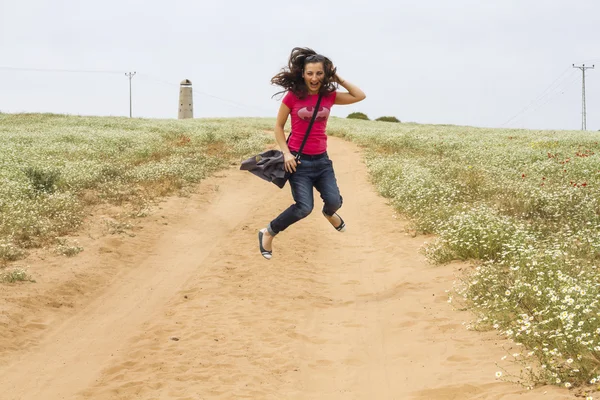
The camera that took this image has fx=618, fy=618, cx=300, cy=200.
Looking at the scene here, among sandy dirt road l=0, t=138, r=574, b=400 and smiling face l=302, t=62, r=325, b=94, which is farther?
smiling face l=302, t=62, r=325, b=94

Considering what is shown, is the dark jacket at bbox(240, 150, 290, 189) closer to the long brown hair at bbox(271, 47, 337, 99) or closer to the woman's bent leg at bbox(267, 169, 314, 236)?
the woman's bent leg at bbox(267, 169, 314, 236)

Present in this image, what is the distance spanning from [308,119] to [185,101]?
2368 inches

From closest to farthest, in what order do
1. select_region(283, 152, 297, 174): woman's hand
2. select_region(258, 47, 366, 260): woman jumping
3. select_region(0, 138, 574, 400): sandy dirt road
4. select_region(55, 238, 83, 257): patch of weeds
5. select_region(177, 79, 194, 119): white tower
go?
1. select_region(0, 138, 574, 400): sandy dirt road
2. select_region(258, 47, 366, 260): woman jumping
3. select_region(283, 152, 297, 174): woman's hand
4. select_region(55, 238, 83, 257): patch of weeds
5. select_region(177, 79, 194, 119): white tower

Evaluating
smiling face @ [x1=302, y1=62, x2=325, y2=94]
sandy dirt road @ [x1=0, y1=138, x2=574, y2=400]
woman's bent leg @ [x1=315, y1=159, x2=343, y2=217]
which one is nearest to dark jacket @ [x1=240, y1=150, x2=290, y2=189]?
woman's bent leg @ [x1=315, y1=159, x2=343, y2=217]

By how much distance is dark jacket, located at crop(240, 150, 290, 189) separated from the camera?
790 cm

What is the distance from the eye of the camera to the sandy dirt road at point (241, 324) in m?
6.00

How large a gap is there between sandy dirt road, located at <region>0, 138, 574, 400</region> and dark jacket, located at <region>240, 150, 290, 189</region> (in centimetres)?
178

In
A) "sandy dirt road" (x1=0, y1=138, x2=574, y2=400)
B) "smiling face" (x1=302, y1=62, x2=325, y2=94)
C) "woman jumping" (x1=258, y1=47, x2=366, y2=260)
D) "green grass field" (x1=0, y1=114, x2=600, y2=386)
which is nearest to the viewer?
"green grass field" (x1=0, y1=114, x2=600, y2=386)

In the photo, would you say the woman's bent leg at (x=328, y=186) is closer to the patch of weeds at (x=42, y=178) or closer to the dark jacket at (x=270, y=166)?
the dark jacket at (x=270, y=166)

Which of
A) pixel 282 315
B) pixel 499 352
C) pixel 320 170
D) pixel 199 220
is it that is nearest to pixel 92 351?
pixel 282 315

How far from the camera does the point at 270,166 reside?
795 centimetres

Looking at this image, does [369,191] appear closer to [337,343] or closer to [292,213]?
[292,213]

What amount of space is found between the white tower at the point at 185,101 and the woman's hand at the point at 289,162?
59131 millimetres

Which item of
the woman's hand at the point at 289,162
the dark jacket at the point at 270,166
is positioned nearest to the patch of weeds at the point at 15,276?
the dark jacket at the point at 270,166
